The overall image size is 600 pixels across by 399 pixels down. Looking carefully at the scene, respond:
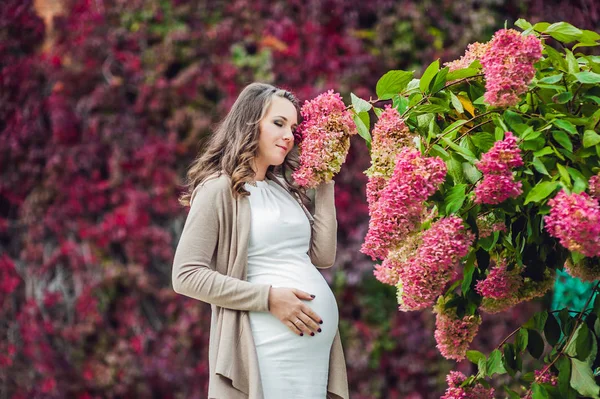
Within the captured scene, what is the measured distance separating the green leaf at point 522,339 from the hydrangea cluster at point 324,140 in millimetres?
683

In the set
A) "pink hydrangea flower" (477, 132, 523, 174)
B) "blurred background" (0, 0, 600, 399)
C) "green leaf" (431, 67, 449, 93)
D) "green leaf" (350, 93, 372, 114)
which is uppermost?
"green leaf" (431, 67, 449, 93)

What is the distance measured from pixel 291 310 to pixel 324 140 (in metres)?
0.47

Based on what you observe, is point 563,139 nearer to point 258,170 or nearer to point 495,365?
point 495,365

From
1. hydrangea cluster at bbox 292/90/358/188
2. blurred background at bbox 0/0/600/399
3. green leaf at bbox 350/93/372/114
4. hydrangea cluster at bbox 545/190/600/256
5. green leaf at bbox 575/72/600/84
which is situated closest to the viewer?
hydrangea cluster at bbox 545/190/600/256

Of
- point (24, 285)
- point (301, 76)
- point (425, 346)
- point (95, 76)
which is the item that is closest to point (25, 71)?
point (95, 76)

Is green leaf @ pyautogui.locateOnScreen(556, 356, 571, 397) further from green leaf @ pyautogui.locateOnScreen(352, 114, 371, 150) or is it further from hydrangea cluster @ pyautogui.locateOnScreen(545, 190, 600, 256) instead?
green leaf @ pyautogui.locateOnScreen(352, 114, 371, 150)

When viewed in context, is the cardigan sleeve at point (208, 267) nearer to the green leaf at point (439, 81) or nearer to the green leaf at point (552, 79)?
the green leaf at point (439, 81)

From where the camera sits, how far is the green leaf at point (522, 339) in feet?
7.56

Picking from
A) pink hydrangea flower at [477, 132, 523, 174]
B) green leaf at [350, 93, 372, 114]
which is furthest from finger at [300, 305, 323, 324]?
pink hydrangea flower at [477, 132, 523, 174]

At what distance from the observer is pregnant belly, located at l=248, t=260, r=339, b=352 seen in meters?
2.28

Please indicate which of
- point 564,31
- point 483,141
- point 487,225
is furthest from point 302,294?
point 564,31

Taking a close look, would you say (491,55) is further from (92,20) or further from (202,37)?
(92,20)

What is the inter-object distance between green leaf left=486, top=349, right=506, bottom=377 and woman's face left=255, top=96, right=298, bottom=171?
81 cm

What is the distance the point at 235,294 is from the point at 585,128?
0.99 metres
